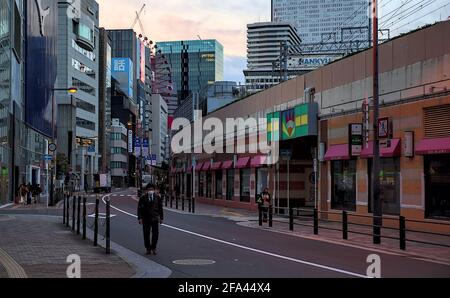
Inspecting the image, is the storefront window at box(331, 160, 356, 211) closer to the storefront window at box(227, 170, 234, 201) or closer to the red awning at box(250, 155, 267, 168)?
the red awning at box(250, 155, 267, 168)

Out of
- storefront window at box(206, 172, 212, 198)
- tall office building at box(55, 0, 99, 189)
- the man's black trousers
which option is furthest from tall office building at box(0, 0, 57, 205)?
tall office building at box(55, 0, 99, 189)

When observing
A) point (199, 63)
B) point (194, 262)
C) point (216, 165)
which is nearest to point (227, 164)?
point (216, 165)

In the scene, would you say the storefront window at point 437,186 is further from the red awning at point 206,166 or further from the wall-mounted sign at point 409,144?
the red awning at point 206,166

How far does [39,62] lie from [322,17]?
29.9 metres

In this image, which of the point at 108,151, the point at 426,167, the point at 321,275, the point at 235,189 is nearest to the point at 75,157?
the point at 108,151

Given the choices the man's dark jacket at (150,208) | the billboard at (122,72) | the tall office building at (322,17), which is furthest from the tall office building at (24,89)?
the billboard at (122,72)

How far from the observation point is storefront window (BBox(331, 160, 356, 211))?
2686 cm

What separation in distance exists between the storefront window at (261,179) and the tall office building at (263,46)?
26839 mm

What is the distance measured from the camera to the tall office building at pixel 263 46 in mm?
66188

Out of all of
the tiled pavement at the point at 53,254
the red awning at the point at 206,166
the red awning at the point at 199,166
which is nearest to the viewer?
the tiled pavement at the point at 53,254

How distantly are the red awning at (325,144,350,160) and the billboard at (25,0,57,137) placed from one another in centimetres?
3756

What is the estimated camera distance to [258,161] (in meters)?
37.6
